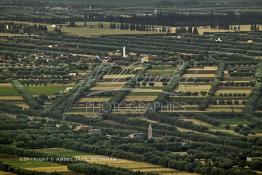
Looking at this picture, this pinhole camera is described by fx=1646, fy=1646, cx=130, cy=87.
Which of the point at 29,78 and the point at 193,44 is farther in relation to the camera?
the point at 193,44

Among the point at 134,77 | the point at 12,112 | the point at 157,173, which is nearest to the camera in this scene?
the point at 157,173

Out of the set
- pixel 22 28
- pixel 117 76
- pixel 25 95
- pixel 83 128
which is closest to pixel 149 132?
pixel 83 128

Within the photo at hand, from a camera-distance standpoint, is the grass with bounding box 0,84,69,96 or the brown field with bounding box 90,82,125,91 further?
the brown field with bounding box 90,82,125,91

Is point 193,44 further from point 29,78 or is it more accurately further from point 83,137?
point 83,137

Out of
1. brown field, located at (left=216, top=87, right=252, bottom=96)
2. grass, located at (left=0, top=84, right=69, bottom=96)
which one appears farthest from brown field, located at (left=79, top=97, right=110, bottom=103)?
brown field, located at (left=216, top=87, right=252, bottom=96)

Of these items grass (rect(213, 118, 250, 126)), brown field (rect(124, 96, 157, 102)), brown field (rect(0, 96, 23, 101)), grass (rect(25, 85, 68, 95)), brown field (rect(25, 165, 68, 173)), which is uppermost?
brown field (rect(25, 165, 68, 173))

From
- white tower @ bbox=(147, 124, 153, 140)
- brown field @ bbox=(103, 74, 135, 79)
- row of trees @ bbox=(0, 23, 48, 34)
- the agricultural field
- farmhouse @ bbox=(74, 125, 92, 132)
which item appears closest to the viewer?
the agricultural field

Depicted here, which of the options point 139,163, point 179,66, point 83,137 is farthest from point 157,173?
point 179,66

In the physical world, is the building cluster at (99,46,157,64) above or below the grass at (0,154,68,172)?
below

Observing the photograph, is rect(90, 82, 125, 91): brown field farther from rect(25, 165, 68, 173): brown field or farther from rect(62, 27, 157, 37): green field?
rect(62, 27, 157, 37): green field

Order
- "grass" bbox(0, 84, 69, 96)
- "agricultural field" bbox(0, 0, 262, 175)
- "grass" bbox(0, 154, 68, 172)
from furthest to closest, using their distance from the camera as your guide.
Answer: "grass" bbox(0, 84, 69, 96) < "agricultural field" bbox(0, 0, 262, 175) < "grass" bbox(0, 154, 68, 172)

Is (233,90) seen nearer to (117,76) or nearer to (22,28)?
(117,76)
